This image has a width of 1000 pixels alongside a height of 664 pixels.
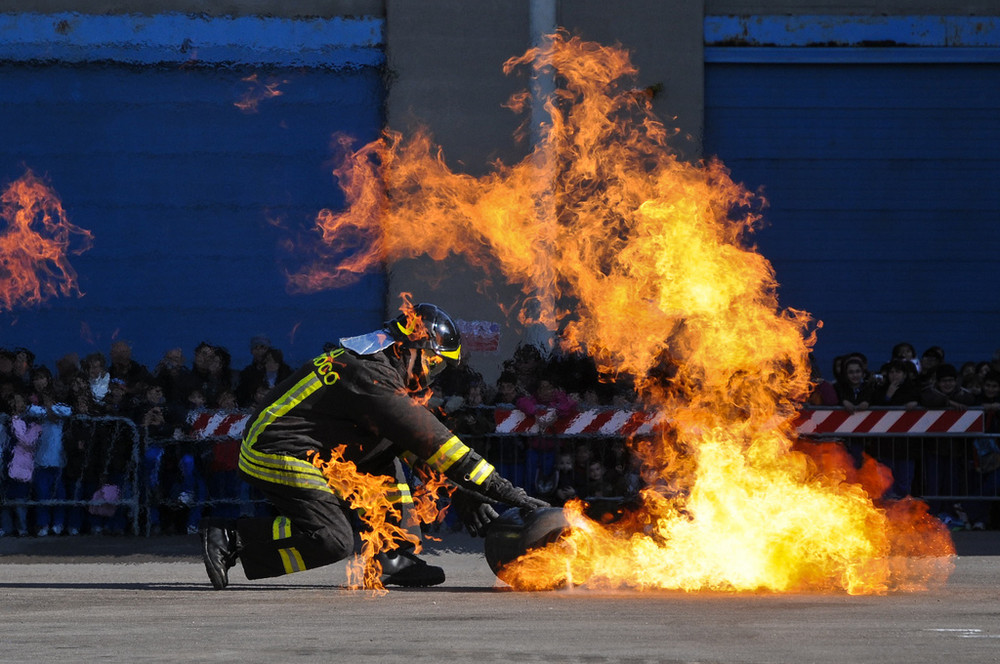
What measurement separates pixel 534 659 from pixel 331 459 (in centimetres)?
289

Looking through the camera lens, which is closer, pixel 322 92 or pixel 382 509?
pixel 382 509

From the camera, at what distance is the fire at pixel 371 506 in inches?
348

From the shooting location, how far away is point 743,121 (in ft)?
65.2

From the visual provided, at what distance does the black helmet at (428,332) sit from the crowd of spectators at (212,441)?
15.0ft

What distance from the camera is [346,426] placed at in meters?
8.80

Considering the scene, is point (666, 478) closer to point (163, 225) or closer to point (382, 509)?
point (382, 509)

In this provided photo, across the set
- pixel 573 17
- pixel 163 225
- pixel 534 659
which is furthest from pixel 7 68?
pixel 534 659

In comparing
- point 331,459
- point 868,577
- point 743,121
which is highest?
point 743,121

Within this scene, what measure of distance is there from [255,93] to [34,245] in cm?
350

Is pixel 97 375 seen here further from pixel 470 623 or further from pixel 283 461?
pixel 470 623

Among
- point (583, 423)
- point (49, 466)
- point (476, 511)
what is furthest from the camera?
point (583, 423)

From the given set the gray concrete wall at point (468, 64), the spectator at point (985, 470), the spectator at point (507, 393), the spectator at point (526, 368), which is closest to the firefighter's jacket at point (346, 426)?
the spectator at point (507, 393)

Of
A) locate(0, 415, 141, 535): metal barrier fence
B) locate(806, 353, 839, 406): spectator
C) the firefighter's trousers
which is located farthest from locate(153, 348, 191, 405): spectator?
locate(806, 353, 839, 406): spectator

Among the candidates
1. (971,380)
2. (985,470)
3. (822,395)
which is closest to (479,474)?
(822,395)
